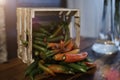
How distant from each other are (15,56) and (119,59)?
632 millimetres

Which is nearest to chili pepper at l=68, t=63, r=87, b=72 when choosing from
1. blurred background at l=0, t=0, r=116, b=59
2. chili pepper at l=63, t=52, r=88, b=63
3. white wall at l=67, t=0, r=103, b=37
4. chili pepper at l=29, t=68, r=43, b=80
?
chili pepper at l=63, t=52, r=88, b=63

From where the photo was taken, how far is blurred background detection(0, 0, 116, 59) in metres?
1.11

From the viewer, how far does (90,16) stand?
166 centimetres

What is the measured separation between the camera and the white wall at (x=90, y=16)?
5.31ft

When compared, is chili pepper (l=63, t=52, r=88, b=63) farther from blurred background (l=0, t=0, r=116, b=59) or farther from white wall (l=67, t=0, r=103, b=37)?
white wall (l=67, t=0, r=103, b=37)

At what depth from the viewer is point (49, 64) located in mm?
900

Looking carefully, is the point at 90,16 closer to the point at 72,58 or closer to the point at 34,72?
the point at 72,58

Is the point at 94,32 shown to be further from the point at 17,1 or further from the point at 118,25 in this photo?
the point at 17,1

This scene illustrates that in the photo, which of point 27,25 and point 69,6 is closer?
point 27,25

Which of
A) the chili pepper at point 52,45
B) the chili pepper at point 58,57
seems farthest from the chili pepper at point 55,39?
the chili pepper at point 58,57

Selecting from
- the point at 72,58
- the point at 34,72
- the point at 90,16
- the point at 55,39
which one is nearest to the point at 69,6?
the point at 90,16

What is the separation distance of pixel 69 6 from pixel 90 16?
0.75ft

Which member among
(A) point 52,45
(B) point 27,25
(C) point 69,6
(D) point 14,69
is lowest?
(D) point 14,69

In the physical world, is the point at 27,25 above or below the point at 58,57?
above
